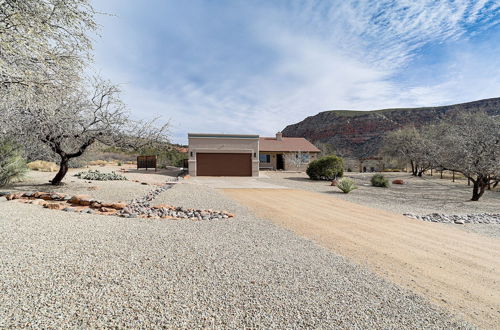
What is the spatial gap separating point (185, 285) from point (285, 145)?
34.9m

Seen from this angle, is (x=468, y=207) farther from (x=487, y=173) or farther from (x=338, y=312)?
(x=338, y=312)

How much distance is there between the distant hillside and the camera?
218ft

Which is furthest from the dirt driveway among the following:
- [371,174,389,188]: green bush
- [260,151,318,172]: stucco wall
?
[260,151,318,172]: stucco wall

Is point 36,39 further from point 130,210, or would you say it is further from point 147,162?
point 147,162

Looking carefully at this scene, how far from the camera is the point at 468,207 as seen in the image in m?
10.9

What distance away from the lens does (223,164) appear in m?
25.3

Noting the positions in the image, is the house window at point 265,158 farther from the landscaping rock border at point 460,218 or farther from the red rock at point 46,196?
the red rock at point 46,196

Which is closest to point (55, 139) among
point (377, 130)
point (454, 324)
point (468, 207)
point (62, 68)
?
point (62, 68)

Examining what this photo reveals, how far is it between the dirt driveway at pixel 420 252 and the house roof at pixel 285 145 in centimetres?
2756

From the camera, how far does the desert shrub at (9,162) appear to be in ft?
36.2

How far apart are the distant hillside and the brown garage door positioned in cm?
4702

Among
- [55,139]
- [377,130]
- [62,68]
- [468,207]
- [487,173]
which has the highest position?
[377,130]

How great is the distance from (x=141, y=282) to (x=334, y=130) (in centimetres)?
8927

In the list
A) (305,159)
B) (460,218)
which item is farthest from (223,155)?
(460,218)
